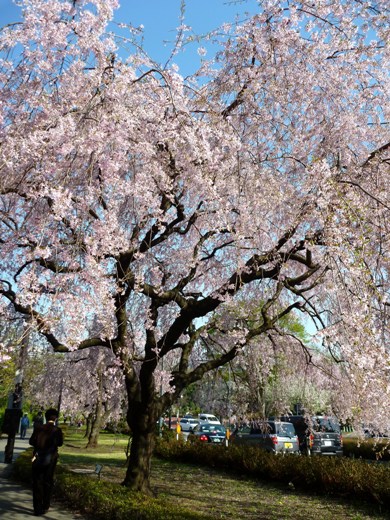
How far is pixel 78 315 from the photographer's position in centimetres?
616

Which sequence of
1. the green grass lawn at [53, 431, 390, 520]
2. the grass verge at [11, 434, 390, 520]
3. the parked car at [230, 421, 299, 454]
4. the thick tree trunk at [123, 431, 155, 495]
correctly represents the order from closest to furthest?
the grass verge at [11, 434, 390, 520] < the green grass lawn at [53, 431, 390, 520] < the thick tree trunk at [123, 431, 155, 495] < the parked car at [230, 421, 299, 454]

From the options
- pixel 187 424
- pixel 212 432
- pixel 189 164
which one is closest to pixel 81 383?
pixel 212 432

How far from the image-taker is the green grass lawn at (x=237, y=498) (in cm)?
823

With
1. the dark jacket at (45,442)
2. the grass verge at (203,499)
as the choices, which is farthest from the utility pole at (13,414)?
the dark jacket at (45,442)

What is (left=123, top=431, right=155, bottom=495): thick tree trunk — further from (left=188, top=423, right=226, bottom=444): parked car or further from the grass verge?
(left=188, top=423, right=226, bottom=444): parked car

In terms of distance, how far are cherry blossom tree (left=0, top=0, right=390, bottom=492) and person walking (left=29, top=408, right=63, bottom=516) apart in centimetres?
141

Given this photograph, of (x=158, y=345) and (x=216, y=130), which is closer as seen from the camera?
(x=216, y=130)

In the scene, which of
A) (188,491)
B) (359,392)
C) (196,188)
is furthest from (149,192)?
(188,491)

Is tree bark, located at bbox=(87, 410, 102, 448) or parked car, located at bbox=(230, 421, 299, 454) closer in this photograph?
parked car, located at bbox=(230, 421, 299, 454)

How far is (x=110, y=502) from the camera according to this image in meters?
7.03

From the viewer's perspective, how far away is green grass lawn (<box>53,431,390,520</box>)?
8227 mm

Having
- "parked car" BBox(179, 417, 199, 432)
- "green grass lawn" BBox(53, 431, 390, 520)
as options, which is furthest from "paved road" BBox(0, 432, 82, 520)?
"parked car" BBox(179, 417, 199, 432)

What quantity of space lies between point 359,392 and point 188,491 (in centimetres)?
583

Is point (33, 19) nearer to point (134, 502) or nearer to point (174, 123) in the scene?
point (174, 123)
